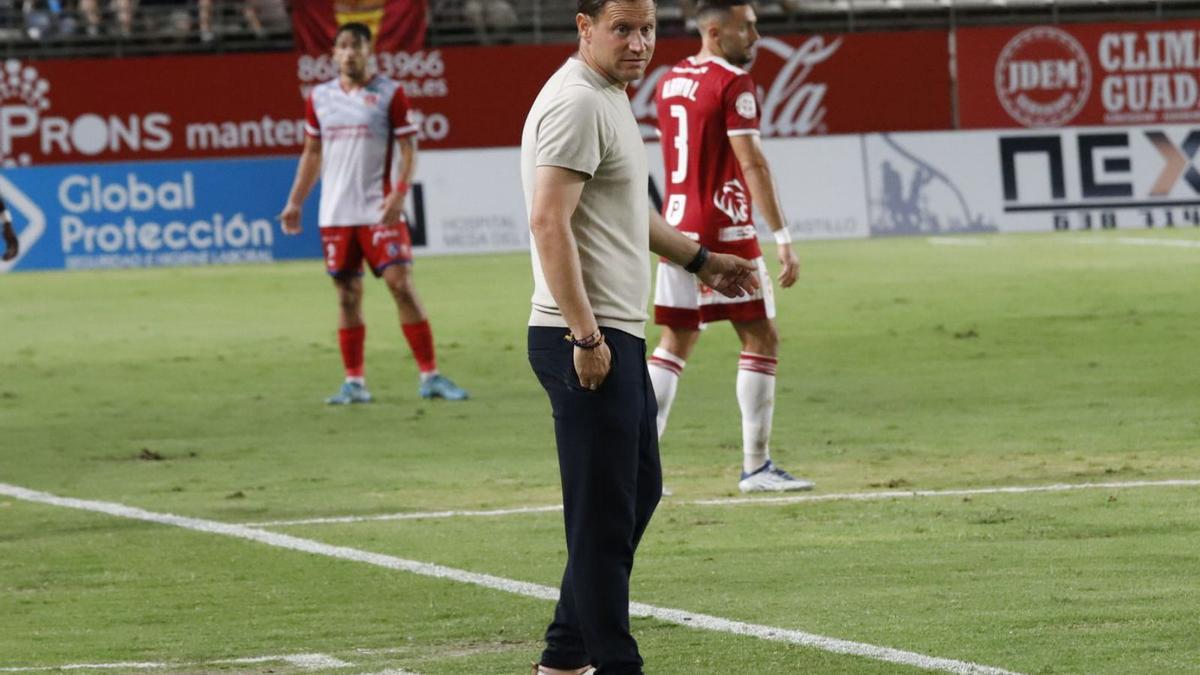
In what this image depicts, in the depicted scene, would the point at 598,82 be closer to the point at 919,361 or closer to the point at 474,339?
the point at 919,361

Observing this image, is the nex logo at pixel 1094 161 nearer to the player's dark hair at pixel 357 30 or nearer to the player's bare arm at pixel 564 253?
the player's dark hair at pixel 357 30

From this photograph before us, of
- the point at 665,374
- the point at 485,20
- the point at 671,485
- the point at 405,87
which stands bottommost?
the point at 671,485

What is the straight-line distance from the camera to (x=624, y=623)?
5918mm

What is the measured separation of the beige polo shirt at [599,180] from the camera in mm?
5695

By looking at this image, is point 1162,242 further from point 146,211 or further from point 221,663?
point 221,663

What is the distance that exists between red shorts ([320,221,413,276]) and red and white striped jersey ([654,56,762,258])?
4.64 m

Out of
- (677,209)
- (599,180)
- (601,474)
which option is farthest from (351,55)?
(601,474)

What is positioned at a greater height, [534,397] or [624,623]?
[624,623]

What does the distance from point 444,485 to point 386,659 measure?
169 inches

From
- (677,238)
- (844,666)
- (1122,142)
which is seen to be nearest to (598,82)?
(677,238)

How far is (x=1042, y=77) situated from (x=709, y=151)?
2391cm

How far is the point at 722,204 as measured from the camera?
411 inches

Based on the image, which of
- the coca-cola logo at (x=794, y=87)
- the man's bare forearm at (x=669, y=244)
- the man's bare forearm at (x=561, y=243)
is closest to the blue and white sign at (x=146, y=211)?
the coca-cola logo at (x=794, y=87)

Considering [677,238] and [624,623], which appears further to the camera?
[677,238]
